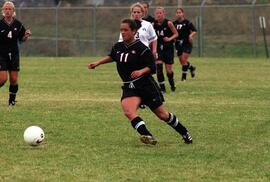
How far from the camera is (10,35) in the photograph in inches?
564

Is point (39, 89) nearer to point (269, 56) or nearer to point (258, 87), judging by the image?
point (258, 87)

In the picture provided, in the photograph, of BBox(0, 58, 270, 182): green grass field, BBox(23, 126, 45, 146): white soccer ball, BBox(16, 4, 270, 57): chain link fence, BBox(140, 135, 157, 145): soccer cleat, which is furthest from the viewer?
BBox(16, 4, 270, 57): chain link fence

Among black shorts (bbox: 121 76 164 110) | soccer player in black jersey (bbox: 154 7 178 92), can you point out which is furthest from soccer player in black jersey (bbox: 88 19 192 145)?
soccer player in black jersey (bbox: 154 7 178 92)

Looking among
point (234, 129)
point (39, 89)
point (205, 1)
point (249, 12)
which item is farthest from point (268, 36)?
point (234, 129)

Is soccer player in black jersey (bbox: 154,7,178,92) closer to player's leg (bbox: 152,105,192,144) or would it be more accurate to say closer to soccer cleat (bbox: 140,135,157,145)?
player's leg (bbox: 152,105,192,144)

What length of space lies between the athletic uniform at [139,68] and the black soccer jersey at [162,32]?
8.14 metres

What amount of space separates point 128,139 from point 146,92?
0.87m

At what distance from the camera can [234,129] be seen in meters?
11.3

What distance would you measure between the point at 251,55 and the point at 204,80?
20461mm

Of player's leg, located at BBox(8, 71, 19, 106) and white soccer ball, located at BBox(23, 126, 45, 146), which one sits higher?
white soccer ball, located at BBox(23, 126, 45, 146)

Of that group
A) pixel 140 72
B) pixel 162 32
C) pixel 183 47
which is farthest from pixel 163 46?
pixel 140 72

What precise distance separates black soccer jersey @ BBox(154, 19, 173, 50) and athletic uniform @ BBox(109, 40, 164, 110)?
26.7ft

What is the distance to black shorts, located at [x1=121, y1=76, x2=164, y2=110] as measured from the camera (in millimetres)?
9766

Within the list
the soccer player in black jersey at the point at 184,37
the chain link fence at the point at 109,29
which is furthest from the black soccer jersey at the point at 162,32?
the chain link fence at the point at 109,29
